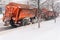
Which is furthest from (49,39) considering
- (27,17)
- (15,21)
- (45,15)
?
(45,15)

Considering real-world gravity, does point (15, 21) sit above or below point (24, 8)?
below

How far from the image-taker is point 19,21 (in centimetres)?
1555

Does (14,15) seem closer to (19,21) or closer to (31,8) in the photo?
(19,21)

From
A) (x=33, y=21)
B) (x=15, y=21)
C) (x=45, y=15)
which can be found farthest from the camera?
(x=45, y=15)

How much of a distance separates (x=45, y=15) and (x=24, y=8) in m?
7.96

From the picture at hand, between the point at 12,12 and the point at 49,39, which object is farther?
the point at 12,12

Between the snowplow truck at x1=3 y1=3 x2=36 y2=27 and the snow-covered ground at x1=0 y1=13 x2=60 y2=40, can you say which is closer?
the snow-covered ground at x1=0 y1=13 x2=60 y2=40

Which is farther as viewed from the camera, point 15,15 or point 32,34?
point 15,15

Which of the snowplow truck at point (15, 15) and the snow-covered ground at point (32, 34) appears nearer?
the snow-covered ground at point (32, 34)

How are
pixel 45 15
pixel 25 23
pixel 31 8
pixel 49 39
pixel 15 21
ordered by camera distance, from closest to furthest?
pixel 49 39
pixel 15 21
pixel 25 23
pixel 31 8
pixel 45 15

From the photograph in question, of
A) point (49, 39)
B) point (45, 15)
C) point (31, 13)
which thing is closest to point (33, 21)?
point (31, 13)

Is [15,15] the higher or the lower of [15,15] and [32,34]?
the higher

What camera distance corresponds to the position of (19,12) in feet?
50.5

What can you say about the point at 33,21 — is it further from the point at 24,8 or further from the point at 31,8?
the point at 24,8
